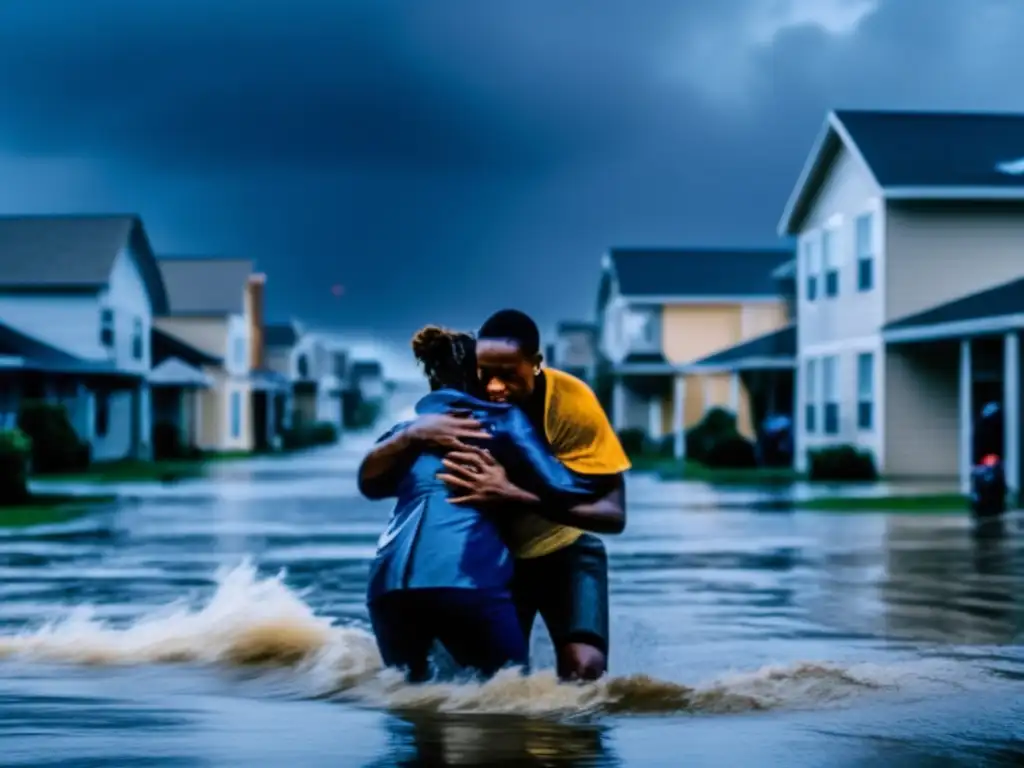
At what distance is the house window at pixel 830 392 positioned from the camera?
41450 millimetres

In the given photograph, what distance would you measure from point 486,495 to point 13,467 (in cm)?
2398

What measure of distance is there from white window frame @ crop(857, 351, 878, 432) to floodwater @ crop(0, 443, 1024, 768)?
18562mm

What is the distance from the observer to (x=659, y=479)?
43.8m

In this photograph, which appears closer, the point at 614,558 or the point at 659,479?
the point at 614,558

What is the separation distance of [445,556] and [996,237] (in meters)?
32.1

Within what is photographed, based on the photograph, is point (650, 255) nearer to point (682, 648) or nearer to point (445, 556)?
point (682, 648)

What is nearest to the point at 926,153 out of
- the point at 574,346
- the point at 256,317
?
the point at 256,317

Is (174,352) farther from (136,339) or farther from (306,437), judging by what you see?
(306,437)

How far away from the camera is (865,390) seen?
39469 mm

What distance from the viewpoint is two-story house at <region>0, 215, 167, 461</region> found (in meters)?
56.0

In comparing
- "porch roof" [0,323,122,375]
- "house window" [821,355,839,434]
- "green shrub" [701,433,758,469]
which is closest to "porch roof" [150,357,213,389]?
"porch roof" [0,323,122,375]

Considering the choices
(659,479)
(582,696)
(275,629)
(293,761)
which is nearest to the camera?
(293,761)

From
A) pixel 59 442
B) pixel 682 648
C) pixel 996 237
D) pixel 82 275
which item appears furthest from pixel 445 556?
pixel 82 275

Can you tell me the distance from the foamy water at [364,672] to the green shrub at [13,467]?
719 inches
